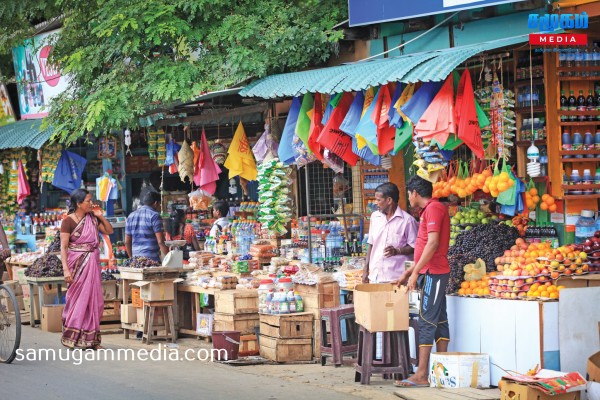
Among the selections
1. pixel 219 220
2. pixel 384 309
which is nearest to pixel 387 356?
pixel 384 309

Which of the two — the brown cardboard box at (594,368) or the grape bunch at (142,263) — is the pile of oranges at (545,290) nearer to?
the brown cardboard box at (594,368)

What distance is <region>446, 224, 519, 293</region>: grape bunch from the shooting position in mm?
10312

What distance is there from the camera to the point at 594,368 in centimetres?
862

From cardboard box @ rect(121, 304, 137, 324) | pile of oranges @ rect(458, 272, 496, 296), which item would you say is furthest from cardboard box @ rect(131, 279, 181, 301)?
pile of oranges @ rect(458, 272, 496, 296)

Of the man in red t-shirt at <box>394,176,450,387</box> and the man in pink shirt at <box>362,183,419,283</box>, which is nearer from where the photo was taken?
the man in red t-shirt at <box>394,176,450,387</box>

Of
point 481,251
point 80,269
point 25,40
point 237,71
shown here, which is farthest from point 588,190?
point 25,40

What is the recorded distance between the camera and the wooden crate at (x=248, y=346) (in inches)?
481

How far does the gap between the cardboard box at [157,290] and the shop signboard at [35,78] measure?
7.62 metres

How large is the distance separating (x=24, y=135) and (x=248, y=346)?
902cm

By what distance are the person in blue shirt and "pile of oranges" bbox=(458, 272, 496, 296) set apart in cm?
495

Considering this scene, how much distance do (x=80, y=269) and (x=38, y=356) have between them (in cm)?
113

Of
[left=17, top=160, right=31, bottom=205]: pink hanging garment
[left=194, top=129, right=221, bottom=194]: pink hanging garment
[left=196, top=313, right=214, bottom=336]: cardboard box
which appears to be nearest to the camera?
[left=196, top=313, right=214, bottom=336]: cardboard box

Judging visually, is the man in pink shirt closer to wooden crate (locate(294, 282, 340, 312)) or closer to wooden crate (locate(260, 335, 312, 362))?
wooden crate (locate(294, 282, 340, 312))

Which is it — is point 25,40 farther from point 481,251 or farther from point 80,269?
point 481,251
